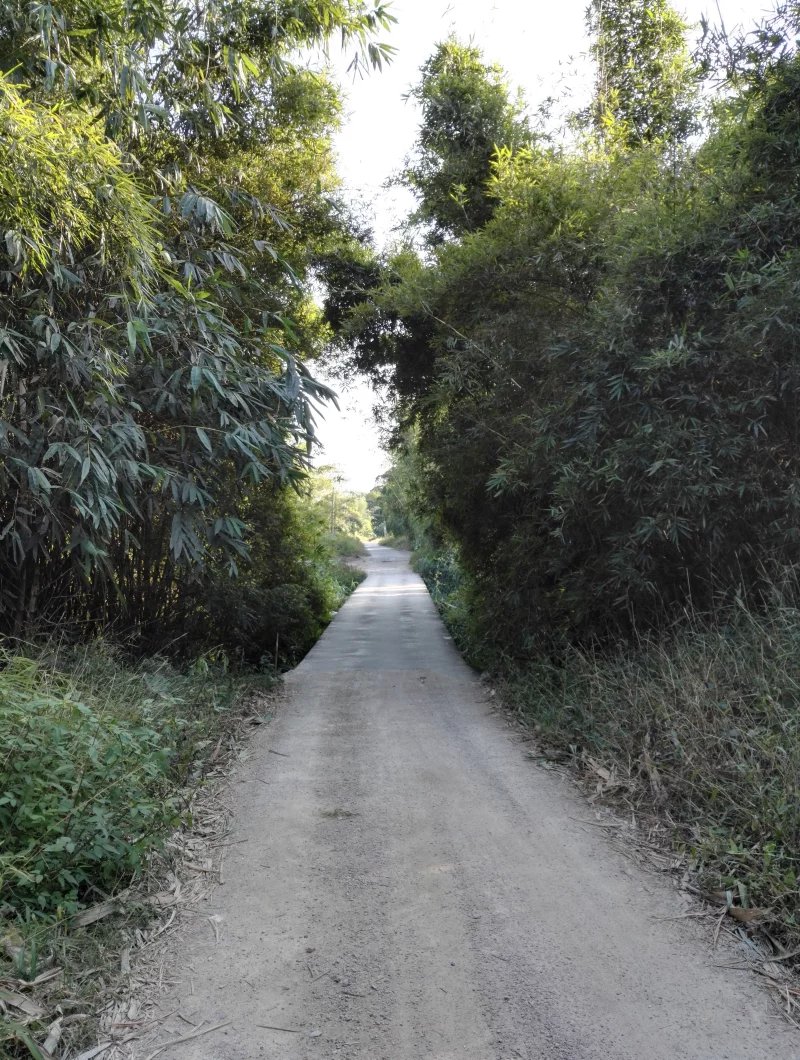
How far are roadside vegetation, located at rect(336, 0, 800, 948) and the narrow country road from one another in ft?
1.50

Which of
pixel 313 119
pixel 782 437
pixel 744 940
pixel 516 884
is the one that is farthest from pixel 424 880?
pixel 313 119

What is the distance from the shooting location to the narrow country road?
2.09 meters

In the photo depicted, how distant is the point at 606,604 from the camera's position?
17.2ft

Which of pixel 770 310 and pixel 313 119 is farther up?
pixel 313 119

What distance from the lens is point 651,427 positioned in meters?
4.11

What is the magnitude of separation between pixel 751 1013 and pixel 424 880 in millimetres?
1248

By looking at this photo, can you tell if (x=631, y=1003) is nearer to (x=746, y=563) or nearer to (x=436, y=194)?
(x=746, y=563)

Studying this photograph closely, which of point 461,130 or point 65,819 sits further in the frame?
point 461,130

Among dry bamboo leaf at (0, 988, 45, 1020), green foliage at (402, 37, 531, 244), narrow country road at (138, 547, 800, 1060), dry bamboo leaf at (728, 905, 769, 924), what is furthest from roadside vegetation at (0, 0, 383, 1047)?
dry bamboo leaf at (728, 905, 769, 924)

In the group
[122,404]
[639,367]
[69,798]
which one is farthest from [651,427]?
[69,798]

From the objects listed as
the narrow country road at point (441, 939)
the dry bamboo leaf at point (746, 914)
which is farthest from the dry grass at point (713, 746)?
the narrow country road at point (441, 939)

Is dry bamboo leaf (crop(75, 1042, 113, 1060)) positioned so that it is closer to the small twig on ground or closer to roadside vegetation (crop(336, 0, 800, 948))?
the small twig on ground

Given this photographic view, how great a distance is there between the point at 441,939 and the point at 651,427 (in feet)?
9.19

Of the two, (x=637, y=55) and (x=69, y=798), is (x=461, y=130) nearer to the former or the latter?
(x=637, y=55)
